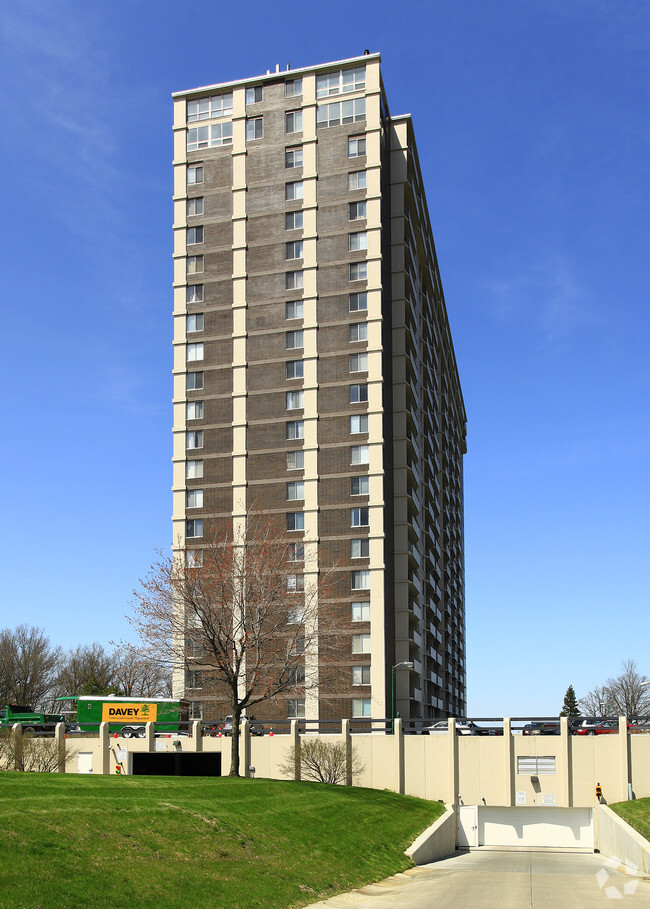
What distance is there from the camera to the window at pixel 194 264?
8325 centimetres

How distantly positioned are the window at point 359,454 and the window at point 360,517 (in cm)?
370

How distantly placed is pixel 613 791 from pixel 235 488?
128 feet

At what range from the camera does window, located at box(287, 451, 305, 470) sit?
76.6 metres

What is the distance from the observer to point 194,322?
270 feet

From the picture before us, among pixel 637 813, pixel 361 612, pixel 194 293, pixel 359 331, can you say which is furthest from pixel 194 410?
pixel 637 813

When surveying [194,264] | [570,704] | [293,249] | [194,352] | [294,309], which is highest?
[293,249]

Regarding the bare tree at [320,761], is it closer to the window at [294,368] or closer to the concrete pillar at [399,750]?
the concrete pillar at [399,750]

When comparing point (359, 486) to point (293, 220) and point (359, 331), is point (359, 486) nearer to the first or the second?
point (359, 331)

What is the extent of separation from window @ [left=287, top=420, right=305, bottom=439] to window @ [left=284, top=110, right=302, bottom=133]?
83.5ft

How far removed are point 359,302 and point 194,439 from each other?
1775cm

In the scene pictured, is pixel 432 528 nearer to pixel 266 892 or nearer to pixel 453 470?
pixel 453 470

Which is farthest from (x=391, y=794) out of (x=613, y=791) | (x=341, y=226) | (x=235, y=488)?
(x=341, y=226)

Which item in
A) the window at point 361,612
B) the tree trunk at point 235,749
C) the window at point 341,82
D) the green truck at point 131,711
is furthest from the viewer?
the window at point 341,82

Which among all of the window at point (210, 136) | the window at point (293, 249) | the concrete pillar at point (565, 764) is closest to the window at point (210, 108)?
the window at point (210, 136)
